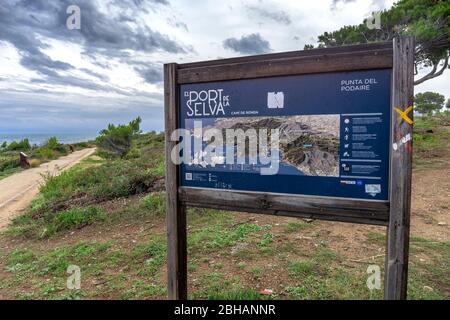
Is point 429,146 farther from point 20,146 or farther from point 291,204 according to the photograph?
point 20,146

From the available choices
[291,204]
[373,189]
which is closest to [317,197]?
[291,204]

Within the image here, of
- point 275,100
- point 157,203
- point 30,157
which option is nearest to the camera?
point 275,100

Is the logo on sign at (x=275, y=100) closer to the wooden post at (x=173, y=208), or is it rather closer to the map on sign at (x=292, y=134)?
the map on sign at (x=292, y=134)

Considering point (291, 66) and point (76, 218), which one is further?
point (76, 218)

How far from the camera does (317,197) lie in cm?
247

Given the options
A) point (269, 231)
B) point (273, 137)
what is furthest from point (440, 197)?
point (273, 137)

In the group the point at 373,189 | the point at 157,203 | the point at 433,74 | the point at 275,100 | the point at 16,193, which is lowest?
the point at 16,193

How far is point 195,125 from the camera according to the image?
293cm

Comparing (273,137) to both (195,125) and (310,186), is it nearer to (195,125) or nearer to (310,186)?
(310,186)

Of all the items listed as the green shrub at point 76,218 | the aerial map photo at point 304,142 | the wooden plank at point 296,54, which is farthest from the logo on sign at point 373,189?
the green shrub at point 76,218

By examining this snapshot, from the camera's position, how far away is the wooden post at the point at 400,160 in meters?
2.17

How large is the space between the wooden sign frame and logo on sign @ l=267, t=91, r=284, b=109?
161mm

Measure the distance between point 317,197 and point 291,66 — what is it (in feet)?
3.54
